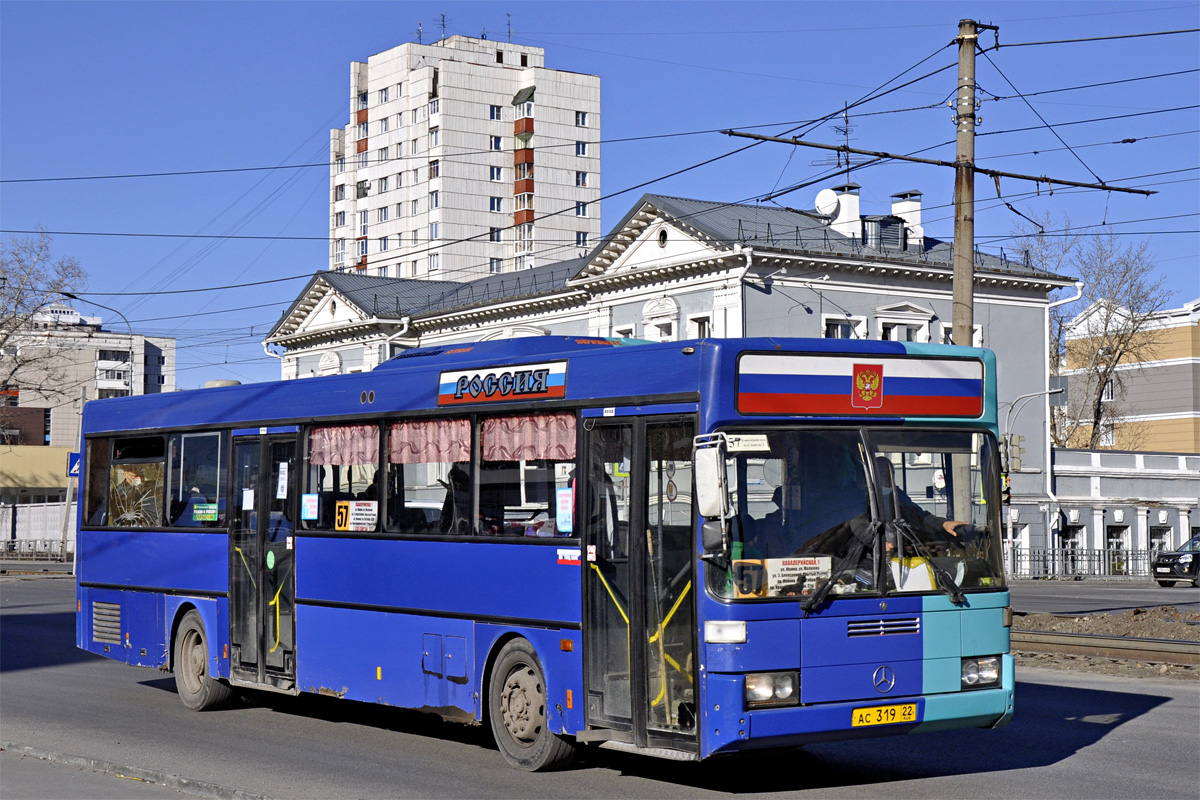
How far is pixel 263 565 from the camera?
13023 mm

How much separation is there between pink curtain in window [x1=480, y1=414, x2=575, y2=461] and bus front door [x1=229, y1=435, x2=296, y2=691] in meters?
2.98

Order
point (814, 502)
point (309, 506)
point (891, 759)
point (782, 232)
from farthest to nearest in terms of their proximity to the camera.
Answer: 1. point (782, 232)
2. point (309, 506)
3. point (891, 759)
4. point (814, 502)

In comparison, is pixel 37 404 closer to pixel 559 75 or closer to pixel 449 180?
pixel 449 180

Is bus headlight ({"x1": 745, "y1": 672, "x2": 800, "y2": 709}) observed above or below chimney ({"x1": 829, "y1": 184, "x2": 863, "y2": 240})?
below

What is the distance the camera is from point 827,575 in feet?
28.2

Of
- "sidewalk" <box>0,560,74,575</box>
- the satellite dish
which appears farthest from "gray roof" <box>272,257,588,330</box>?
"sidewalk" <box>0,560,74,575</box>

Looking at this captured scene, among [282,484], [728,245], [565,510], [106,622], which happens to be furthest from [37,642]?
[728,245]

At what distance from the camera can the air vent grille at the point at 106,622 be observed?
15.1m

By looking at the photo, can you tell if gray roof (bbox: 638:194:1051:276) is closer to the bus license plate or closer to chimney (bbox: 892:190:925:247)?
chimney (bbox: 892:190:925:247)

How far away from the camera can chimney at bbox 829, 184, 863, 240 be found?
49406 millimetres

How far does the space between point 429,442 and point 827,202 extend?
40.2m

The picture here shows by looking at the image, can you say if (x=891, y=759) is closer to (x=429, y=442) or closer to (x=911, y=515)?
(x=911, y=515)

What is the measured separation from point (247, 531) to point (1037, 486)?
43.0 meters

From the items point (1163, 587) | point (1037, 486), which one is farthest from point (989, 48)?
point (1037, 486)
